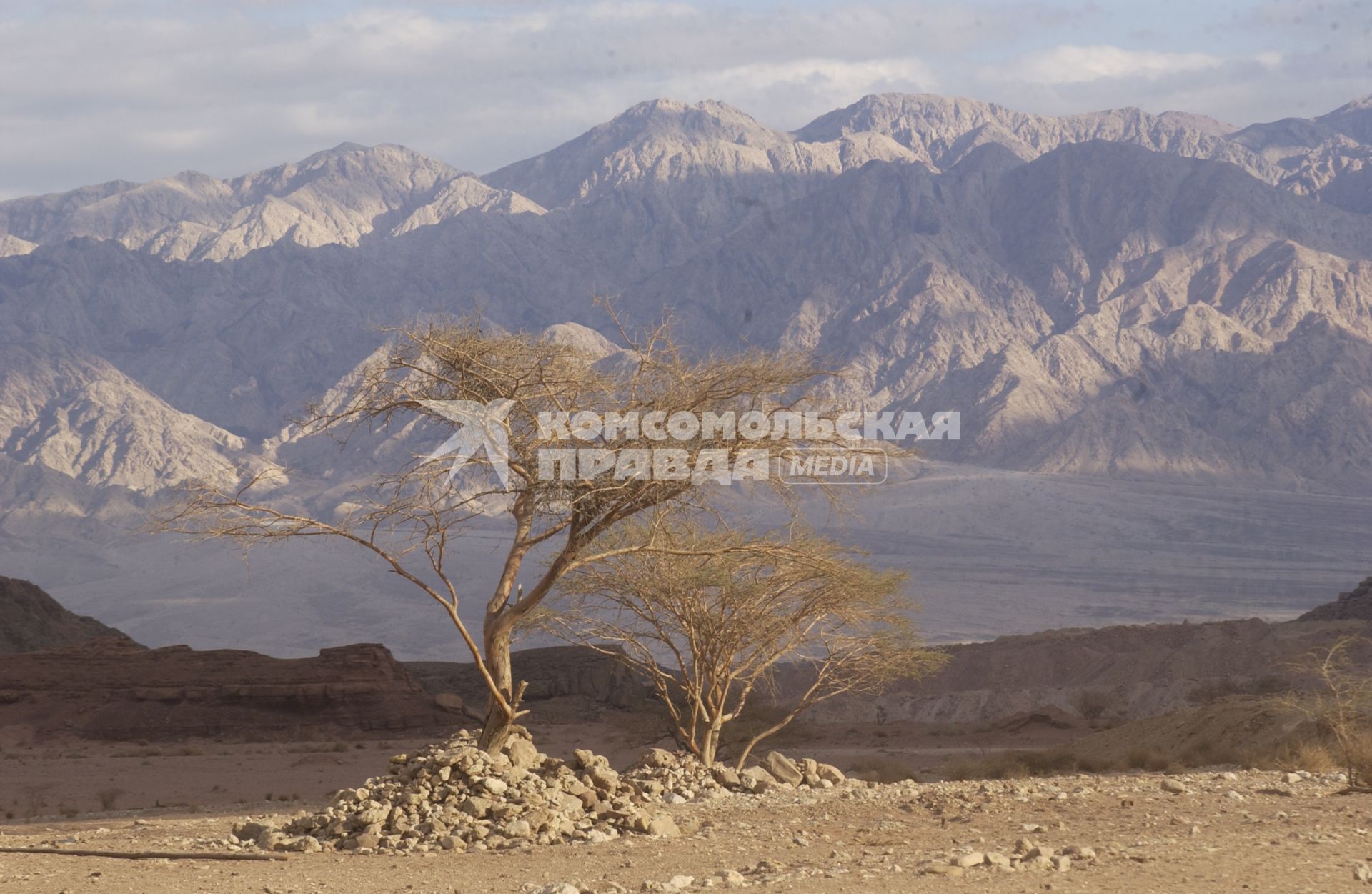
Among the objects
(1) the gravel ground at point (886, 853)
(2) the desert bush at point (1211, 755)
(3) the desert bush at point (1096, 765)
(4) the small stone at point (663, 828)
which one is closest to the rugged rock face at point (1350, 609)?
(2) the desert bush at point (1211, 755)

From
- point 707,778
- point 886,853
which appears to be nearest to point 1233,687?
point 707,778

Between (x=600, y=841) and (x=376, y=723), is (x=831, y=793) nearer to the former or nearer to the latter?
(x=600, y=841)

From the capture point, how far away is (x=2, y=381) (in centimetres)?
18650

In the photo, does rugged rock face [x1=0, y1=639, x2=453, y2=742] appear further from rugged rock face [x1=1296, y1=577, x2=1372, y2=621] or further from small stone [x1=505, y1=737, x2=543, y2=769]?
rugged rock face [x1=1296, y1=577, x2=1372, y2=621]

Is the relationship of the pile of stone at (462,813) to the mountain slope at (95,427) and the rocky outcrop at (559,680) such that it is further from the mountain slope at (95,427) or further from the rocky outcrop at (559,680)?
the mountain slope at (95,427)

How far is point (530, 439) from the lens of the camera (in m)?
14.6

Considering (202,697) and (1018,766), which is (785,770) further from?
(202,697)

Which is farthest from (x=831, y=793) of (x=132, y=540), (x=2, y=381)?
(x=2, y=381)

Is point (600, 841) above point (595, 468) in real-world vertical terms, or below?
below

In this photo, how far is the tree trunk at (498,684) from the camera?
14.2 meters

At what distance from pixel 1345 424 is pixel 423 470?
524 feet

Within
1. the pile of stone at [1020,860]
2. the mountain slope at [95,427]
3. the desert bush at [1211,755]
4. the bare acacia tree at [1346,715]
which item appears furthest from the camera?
the mountain slope at [95,427]
